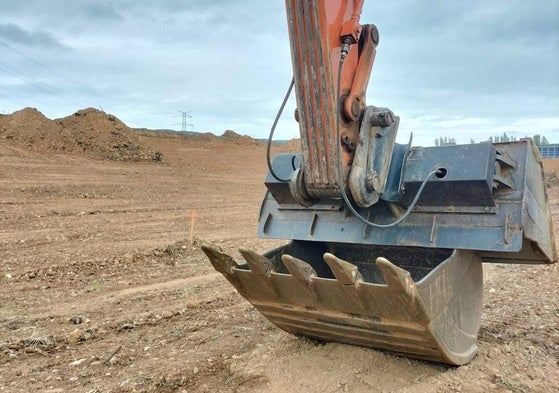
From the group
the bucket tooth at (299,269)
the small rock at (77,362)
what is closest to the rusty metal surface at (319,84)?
the bucket tooth at (299,269)

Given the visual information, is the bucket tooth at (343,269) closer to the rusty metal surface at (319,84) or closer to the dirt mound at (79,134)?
the rusty metal surface at (319,84)

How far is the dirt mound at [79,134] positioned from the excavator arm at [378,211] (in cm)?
1998

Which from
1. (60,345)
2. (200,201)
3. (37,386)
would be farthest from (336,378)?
(200,201)

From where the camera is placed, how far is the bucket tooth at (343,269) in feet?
10.6

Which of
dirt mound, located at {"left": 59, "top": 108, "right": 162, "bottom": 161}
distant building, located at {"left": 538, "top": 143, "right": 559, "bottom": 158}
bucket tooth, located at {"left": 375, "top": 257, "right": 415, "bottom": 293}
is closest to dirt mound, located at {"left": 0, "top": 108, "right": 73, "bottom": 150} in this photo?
dirt mound, located at {"left": 59, "top": 108, "right": 162, "bottom": 161}

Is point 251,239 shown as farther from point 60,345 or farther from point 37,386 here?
point 37,386

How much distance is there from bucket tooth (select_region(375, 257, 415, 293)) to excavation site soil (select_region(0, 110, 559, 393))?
89 cm

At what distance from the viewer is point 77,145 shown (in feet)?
76.4

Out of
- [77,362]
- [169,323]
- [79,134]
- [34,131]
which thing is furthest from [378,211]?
[79,134]

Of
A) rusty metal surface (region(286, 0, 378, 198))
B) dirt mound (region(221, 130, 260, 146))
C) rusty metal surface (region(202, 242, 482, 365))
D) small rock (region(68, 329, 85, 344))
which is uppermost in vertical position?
dirt mound (region(221, 130, 260, 146))

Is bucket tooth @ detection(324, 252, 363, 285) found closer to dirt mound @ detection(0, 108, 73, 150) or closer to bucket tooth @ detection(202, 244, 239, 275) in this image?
bucket tooth @ detection(202, 244, 239, 275)

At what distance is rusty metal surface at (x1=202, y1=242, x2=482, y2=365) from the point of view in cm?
327

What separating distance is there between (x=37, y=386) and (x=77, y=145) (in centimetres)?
2069

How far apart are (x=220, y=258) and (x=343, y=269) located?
1.00 meters
